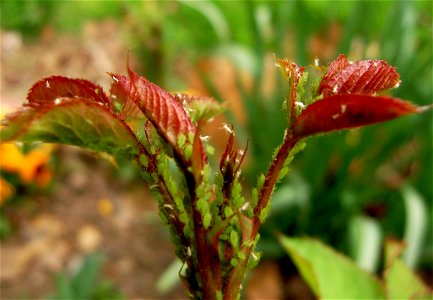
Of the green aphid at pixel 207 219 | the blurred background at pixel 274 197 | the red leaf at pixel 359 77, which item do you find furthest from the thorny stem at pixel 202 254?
the blurred background at pixel 274 197

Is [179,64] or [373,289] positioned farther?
[179,64]

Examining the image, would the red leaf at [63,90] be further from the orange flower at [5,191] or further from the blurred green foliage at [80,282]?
the orange flower at [5,191]

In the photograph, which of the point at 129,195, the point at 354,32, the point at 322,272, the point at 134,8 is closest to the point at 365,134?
the point at 354,32

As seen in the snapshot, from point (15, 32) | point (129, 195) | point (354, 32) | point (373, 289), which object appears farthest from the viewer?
point (15, 32)

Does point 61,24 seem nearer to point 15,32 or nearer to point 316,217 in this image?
point 15,32

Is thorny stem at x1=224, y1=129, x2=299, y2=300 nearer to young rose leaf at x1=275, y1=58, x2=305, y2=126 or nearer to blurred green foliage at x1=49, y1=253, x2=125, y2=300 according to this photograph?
young rose leaf at x1=275, y1=58, x2=305, y2=126

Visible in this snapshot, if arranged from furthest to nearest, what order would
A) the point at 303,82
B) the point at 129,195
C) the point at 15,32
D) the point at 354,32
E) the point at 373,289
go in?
the point at 15,32, the point at 129,195, the point at 354,32, the point at 373,289, the point at 303,82

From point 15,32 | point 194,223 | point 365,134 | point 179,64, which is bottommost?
point 194,223
